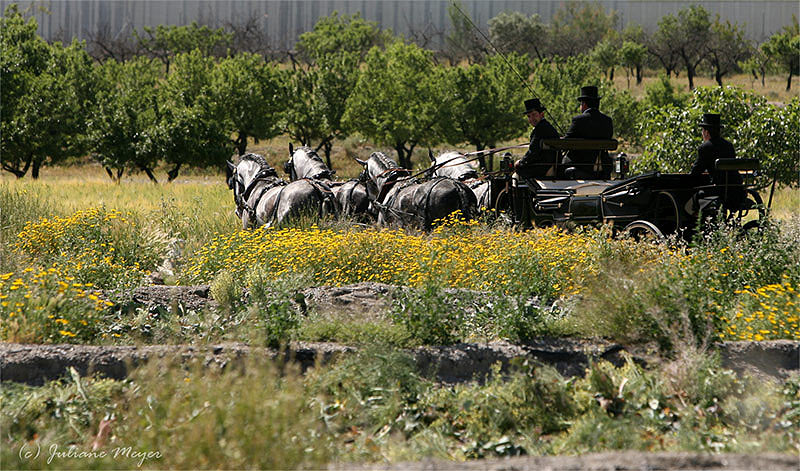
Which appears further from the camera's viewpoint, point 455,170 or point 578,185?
point 455,170

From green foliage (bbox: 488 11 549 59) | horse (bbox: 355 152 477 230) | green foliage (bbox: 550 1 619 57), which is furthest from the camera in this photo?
green foliage (bbox: 488 11 549 59)

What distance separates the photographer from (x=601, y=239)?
8.00 meters

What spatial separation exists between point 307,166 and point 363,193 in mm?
1206

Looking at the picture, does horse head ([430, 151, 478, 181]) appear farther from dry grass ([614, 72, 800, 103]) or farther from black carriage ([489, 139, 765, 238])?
dry grass ([614, 72, 800, 103])

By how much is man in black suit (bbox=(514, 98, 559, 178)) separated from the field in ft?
6.34

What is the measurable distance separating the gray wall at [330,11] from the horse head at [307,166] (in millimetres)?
76141

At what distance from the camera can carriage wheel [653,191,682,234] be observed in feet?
28.7

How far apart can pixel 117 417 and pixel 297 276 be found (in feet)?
12.6

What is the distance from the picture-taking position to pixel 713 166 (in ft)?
29.7

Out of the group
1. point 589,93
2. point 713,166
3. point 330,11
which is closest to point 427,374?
point 713,166

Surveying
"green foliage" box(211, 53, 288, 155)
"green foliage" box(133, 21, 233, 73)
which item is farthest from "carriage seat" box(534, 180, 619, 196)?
"green foliage" box(133, 21, 233, 73)

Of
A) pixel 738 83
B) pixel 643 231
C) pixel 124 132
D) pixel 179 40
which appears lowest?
pixel 643 231

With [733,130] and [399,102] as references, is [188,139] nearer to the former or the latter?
[399,102]

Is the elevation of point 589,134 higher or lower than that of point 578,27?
lower
